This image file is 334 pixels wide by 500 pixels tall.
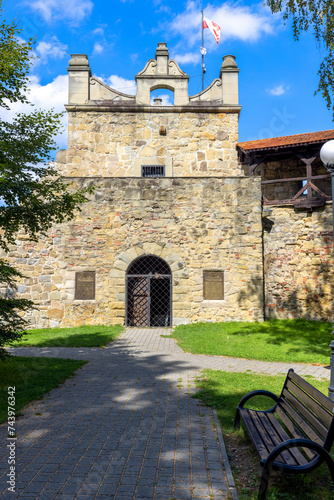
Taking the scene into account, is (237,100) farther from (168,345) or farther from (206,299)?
(168,345)

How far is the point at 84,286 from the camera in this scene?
12.3 meters

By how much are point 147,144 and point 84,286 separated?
682 cm

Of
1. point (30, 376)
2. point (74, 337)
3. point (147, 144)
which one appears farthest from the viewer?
point (147, 144)

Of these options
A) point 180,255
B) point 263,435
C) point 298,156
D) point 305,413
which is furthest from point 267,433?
point 298,156

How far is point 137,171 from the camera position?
51.9ft

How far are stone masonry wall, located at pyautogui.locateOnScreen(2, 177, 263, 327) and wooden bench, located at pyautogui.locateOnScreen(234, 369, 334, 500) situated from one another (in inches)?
334

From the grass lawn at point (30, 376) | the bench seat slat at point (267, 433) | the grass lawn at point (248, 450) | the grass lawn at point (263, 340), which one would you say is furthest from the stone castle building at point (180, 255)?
the bench seat slat at point (267, 433)

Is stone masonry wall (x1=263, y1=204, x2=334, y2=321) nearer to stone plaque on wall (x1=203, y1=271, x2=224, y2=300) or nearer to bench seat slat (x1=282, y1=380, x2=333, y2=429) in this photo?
stone plaque on wall (x1=203, y1=271, x2=224, y2=300)

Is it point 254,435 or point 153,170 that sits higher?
point 153,170

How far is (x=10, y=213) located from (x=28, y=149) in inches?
43.5

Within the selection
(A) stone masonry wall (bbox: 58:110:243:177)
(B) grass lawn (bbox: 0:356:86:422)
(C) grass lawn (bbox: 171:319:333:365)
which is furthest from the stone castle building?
(B) grass lawn (bbox: 0:356:86:422)

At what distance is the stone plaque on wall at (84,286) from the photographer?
40.4 ft

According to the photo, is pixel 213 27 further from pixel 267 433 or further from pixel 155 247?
pixel 267 433

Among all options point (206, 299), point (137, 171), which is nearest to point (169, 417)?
point (206, 299)
